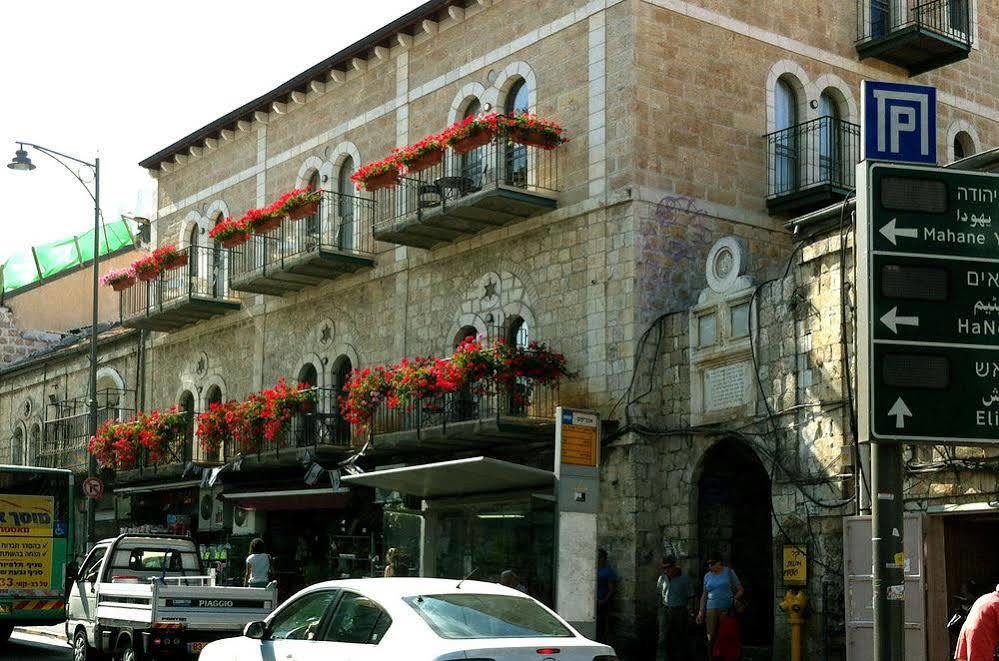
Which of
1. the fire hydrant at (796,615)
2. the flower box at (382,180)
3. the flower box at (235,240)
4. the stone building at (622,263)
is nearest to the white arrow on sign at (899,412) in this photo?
the stone building at (622,263)

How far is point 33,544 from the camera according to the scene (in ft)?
77.2

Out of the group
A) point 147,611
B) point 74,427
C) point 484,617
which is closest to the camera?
point 484,617

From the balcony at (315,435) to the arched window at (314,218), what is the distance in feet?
10.6

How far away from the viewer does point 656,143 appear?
2202cm

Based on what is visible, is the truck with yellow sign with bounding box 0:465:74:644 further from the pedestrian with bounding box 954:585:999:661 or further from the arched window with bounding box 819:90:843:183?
the pedestrian with bounding box 954:585:999:661

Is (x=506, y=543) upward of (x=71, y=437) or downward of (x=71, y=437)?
downward

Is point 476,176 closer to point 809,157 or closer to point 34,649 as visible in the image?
point 809,157

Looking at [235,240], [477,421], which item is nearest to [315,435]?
[235,240]

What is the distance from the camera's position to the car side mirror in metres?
11.8

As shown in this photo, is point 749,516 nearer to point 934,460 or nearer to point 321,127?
point 934,460

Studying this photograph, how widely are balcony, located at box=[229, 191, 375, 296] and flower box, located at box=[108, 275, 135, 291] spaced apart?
383cm

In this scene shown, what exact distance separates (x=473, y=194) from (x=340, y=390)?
270 inches

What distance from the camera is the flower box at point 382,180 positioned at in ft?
80.0

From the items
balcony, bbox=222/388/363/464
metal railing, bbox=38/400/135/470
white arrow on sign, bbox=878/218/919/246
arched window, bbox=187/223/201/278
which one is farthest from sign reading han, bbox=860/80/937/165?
metal railing, bbox=38/400/135/470
